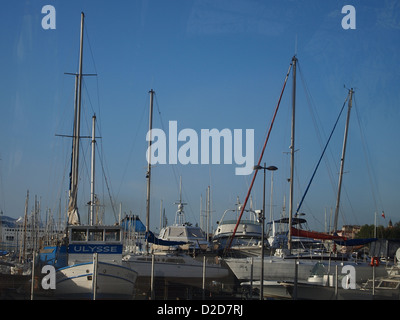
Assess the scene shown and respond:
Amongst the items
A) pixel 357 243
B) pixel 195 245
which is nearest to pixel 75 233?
pixel 195 245

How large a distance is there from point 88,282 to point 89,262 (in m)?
0.81

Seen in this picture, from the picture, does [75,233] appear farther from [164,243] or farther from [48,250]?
[164,243]

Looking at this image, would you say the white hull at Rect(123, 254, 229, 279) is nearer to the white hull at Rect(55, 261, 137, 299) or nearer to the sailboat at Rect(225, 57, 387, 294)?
the sailboat at Rect(225, 57, 387, 294)

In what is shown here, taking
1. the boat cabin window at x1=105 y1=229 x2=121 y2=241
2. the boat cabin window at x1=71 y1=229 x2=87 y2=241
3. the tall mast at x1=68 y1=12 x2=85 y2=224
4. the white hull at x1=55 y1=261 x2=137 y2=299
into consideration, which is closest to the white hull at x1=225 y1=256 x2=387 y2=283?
the boat cabin window at x1=105 y1=229 x2=121 y2=241

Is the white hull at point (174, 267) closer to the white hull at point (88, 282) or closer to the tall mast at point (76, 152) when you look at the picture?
the tall mast at point (76, 152)

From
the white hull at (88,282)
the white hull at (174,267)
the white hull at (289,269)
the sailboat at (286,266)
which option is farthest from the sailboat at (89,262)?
the white hull at (289,269)

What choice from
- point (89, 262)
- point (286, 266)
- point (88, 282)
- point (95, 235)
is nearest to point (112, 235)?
point (95, 235)

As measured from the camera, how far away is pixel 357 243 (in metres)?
38.5

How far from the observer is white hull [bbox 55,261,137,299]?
921 inches

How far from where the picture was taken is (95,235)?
87.7 feet

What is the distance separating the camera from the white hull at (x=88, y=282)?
2339 cm

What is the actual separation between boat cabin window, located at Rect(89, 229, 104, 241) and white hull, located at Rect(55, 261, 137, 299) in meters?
2.94
